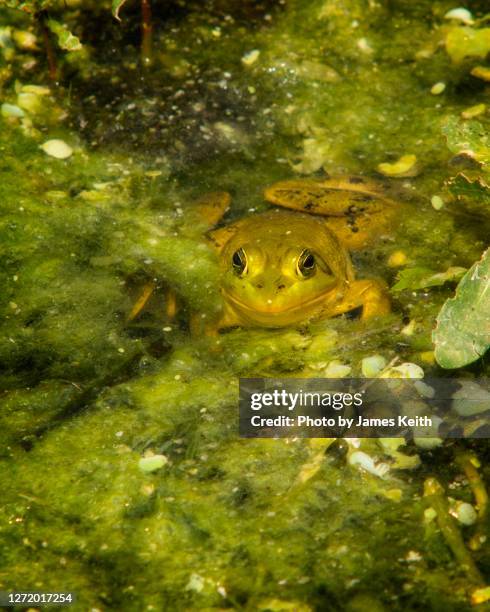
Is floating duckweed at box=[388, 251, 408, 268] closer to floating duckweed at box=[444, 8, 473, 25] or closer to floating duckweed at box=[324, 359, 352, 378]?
floating duckweed at box=[324, 359, 352, 378]

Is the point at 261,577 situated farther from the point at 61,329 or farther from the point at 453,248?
the point at 453,248

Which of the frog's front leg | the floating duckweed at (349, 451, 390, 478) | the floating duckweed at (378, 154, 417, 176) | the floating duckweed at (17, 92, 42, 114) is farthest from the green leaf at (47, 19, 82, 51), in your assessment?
the floating duckweed at (349, 451, 390, 478)

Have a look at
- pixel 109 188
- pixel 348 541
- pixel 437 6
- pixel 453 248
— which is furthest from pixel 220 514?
pixel 437 6

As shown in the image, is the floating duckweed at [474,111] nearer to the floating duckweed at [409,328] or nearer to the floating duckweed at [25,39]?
the floating duckweed at [409,328]

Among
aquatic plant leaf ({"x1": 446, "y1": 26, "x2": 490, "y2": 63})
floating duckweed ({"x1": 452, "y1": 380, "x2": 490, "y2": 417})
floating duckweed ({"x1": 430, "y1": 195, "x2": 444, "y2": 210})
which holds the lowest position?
floating duckweed ({"x1": 452, "y1": 380, "x2": 490, "y2": 417})

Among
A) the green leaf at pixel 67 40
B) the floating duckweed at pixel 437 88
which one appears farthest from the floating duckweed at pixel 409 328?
the green leaf at pixel 67 40

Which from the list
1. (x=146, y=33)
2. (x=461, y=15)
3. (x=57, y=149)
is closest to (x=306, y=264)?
(x=57, y=149)
